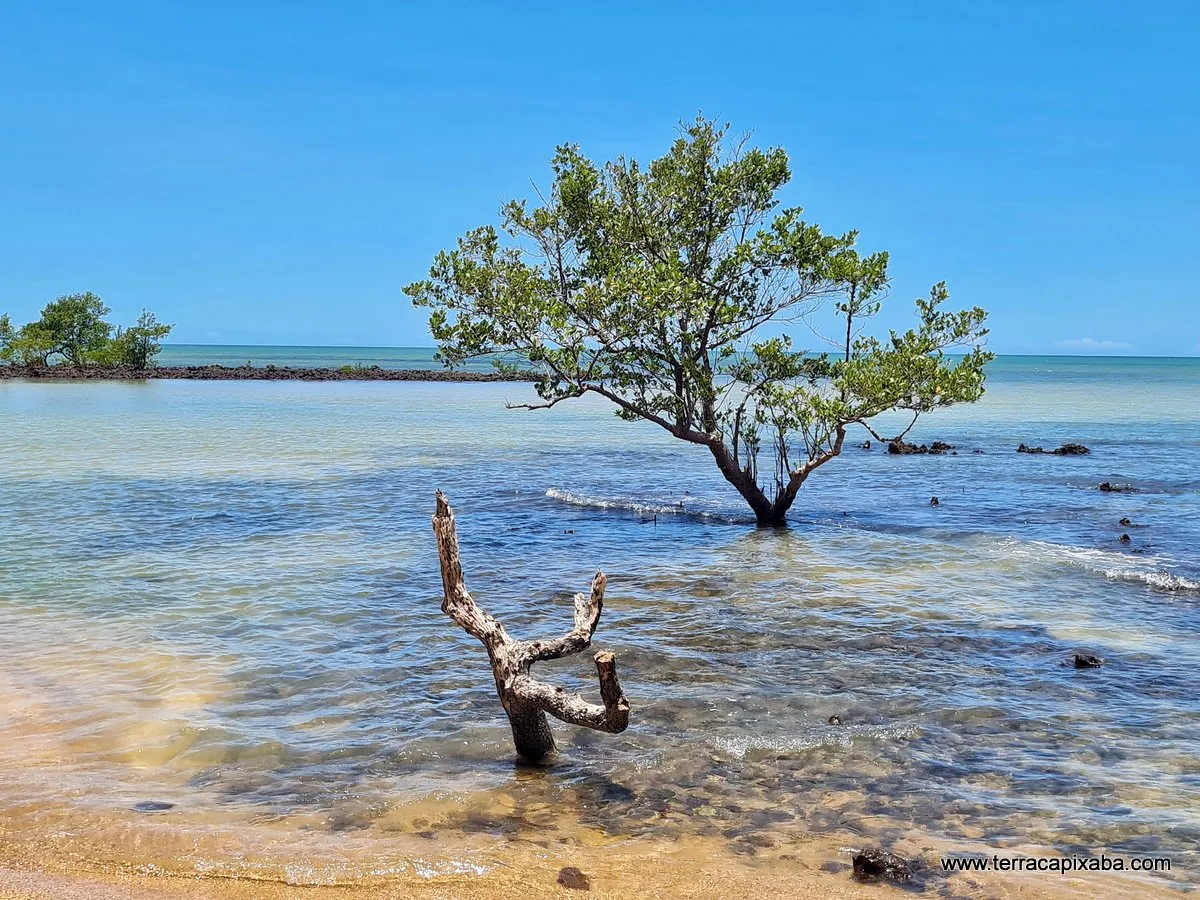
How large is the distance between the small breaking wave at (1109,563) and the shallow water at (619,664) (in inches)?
3.6

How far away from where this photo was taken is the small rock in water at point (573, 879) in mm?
6527

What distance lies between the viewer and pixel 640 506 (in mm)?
24281

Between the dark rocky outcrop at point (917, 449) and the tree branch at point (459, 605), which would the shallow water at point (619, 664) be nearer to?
the tree branch at point (459, 605)

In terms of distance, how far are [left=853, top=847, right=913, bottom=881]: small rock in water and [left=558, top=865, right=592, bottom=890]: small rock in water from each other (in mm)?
1897

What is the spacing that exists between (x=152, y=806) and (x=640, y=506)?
17.3m

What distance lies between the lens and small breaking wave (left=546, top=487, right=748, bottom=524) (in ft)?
75.7

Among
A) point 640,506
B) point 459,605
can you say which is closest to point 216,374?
point 640,506

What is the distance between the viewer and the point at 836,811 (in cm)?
784

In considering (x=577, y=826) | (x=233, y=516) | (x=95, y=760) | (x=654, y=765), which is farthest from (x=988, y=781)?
(x=233, y=516)

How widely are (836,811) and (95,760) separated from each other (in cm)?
651

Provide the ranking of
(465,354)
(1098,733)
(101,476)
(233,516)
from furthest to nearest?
(101,476), (233,516), (465,354), (1098,733)

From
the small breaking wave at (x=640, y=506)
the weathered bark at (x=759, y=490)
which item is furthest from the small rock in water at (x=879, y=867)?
the small breaking wave at (x=640, y=506)

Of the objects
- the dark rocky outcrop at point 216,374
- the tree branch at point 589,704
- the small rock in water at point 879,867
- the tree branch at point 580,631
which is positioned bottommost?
the small rock in water at point 879,867

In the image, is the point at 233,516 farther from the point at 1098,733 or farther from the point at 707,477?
the point at 1098,733
